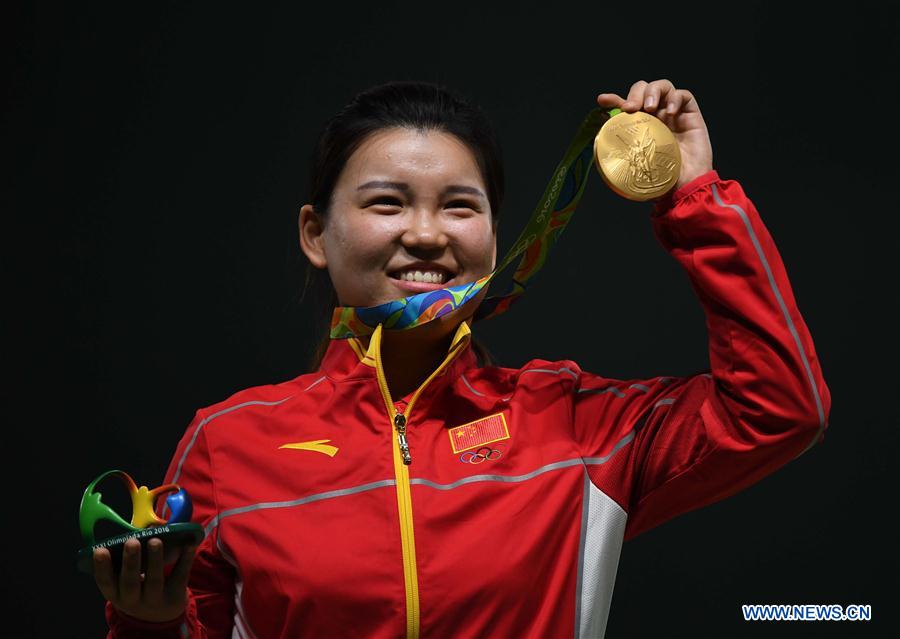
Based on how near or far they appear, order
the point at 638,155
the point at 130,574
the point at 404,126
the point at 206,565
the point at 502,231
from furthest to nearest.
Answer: the point at 502,231 → the point at 404,126 → the point at 206,565 → the point at 638,155 → the point at 130,574

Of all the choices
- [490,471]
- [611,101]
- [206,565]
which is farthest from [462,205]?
[206,565]

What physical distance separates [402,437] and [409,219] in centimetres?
27

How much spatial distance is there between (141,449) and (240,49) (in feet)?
2.70

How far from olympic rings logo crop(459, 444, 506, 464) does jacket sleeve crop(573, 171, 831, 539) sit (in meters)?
0.11

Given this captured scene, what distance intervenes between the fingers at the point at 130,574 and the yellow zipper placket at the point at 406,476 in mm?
288

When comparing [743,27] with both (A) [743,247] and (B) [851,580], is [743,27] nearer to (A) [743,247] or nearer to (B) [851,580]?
(B) [851,580]

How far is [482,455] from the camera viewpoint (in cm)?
139

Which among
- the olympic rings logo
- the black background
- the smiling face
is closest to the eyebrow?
the smiling face

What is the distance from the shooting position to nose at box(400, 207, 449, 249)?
143 centimetres

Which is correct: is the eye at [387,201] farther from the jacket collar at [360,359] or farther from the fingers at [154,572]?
the fingers at [154,572]

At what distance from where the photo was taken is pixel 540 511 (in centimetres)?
134

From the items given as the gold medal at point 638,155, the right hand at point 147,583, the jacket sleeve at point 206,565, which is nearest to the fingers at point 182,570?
the right hand at point 147,583

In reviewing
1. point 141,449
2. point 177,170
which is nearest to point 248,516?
point 141,449

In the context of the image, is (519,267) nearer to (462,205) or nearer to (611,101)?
(462,205)
